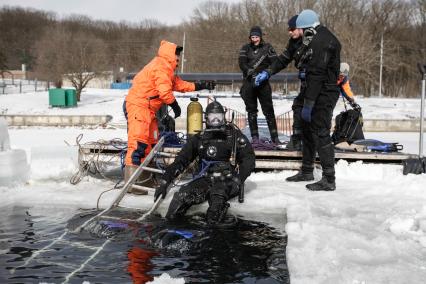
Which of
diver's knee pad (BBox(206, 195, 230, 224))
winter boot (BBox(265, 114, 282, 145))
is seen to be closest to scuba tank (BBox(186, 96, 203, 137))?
winter boot (BBox(265, 114, 282, 145))

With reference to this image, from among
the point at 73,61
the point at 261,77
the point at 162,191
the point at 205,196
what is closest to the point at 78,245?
the point at 162,191

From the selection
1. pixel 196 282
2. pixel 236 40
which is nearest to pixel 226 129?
pixel 196 282

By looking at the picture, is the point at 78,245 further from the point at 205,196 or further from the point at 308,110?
the point at 308,110

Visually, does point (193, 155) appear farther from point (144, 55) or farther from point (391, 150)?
point (144, 55)

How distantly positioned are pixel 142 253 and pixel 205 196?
154 cm

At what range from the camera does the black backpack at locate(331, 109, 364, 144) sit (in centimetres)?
820

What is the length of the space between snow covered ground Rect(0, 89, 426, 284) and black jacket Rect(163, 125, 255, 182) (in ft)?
→ 1.40

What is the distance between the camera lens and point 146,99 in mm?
6426

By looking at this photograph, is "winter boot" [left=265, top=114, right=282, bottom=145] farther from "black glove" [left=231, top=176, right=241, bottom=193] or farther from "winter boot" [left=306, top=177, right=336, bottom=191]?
"black glove" [left=231, top=176, right=241, bottom=193]

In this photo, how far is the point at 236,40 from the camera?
181ft

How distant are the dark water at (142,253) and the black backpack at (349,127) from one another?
363cm

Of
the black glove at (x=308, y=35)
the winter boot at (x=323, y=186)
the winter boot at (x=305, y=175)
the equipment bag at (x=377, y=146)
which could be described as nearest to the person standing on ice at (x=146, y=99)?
the black glove at (x=308, y=35)

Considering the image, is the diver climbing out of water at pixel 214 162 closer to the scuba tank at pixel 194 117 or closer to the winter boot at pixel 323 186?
the winter boot at pixel 323 186

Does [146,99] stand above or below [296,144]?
above
